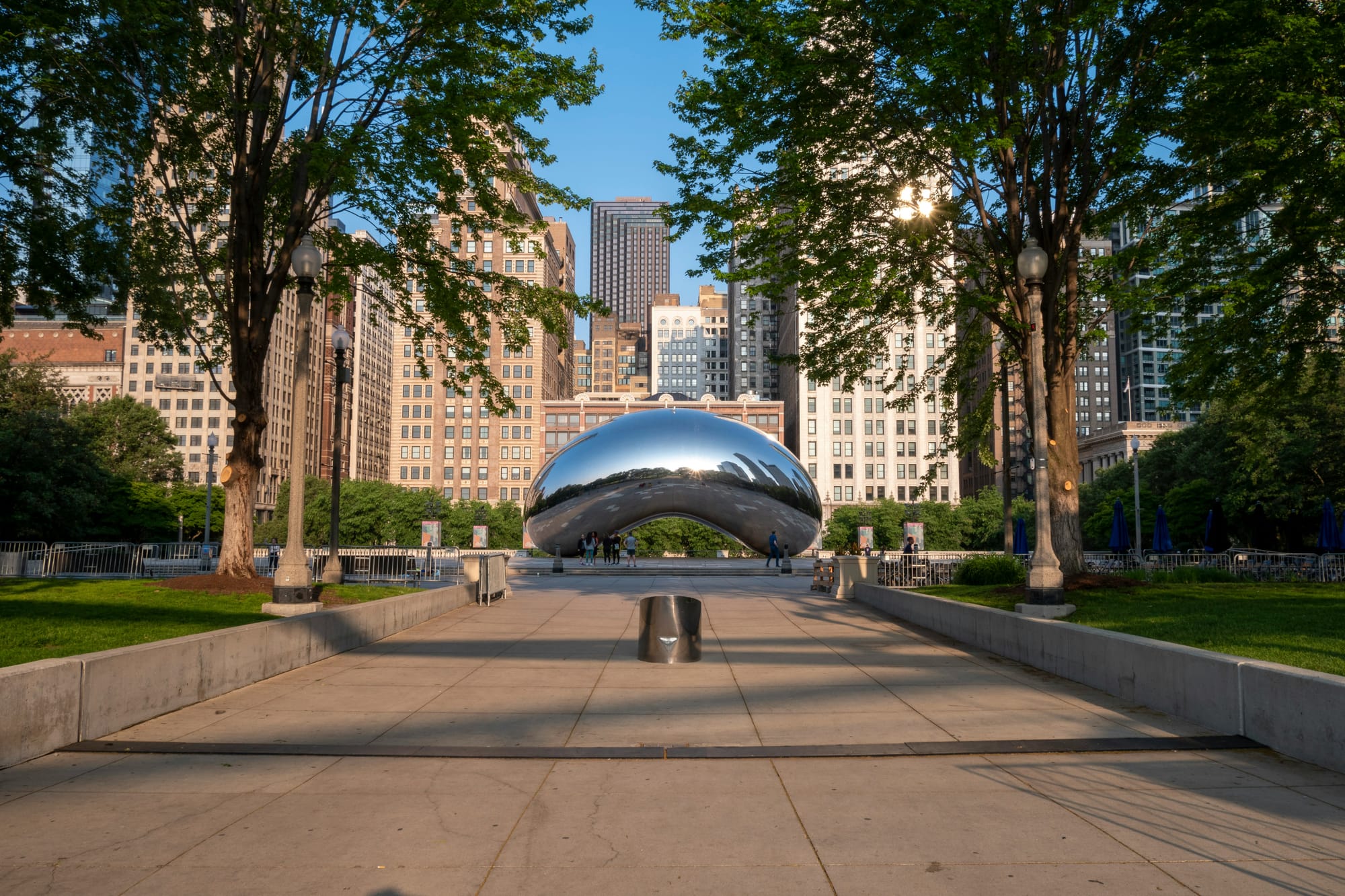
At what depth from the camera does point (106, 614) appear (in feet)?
37.0

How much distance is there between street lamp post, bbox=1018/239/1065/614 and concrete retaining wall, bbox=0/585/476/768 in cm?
981

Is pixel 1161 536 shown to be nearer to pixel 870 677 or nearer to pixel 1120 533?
pixel 1120 533

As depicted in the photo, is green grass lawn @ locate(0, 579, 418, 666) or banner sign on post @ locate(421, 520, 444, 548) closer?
green grass lawn @ locate(0, 579, 418, 666)

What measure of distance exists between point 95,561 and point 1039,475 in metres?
32.7

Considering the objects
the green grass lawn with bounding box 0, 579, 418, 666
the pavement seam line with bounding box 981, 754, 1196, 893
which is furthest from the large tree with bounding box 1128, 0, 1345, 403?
the green grass lawn with bounding box 0, 579, 418, 666

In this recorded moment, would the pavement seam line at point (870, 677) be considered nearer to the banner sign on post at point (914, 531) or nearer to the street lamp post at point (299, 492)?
the street lamp post at point (299, 492)

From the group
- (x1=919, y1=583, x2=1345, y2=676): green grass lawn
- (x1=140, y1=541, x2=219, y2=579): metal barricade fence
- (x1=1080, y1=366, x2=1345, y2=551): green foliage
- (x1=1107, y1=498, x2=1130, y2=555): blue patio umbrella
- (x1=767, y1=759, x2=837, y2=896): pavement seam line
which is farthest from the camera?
(x1=1080, y1=366, x2=1345, y2=551): green foliage

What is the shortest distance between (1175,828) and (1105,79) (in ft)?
42.5

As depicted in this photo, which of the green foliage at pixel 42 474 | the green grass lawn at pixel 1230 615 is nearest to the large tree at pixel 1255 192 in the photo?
the green grass lawn at pixel 1230 615

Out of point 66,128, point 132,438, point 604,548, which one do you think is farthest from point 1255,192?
point 132,438

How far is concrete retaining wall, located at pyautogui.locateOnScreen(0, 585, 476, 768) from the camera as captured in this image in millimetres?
6359

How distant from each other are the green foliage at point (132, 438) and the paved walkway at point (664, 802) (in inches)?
2892

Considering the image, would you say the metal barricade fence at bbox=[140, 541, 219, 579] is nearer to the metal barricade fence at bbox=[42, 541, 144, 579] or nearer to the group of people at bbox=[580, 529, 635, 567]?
the metal barricade fence at bbox=[42, 541, 144, 579]

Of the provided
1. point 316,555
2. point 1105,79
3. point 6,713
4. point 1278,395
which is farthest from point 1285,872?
point 316,555
